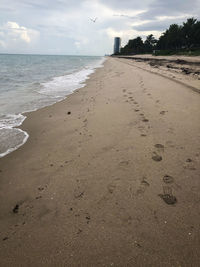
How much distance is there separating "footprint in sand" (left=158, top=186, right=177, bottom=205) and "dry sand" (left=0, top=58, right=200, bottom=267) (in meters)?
0.01

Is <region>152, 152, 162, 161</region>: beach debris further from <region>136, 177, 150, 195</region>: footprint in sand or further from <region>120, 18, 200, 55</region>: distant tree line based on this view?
<region>120, 18, 200, 55</region>: distant tree line

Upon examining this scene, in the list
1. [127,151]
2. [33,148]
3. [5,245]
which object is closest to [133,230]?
[5,245]

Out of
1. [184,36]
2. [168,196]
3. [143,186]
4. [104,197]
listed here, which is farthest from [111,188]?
[184,36]

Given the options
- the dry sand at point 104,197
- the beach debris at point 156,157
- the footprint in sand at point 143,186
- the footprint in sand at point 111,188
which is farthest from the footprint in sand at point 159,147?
the footprint in sand at point 111,188

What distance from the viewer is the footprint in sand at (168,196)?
209 cm

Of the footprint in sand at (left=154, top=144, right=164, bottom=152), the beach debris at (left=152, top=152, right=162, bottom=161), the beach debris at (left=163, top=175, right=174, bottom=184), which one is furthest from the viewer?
the footprint in sand at (left=154, top=144, right=164, bottom=152)

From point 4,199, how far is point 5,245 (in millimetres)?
744

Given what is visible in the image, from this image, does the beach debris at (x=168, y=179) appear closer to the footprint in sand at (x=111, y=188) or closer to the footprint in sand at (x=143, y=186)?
the footprint in sand at (x=143, y=186)

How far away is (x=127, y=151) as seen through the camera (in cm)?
325

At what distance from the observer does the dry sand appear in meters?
1.61

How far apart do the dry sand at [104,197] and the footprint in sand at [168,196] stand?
0.5 inches

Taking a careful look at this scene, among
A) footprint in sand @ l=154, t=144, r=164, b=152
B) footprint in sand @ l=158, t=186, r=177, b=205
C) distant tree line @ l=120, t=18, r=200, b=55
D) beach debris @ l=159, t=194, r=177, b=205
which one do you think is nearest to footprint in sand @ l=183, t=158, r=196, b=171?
footprint in sand @ l=154, t=144, r=164, b=152

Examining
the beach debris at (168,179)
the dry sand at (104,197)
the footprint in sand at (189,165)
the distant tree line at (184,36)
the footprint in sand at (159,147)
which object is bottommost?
the dry sand at (104,197)

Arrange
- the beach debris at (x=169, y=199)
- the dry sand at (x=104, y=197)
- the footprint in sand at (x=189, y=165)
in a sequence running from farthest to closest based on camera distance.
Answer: the footprint in sand at (x=189, y=165) < the beach debris at (x=169, y=199) < the dry sand at (x=104, y=197)
